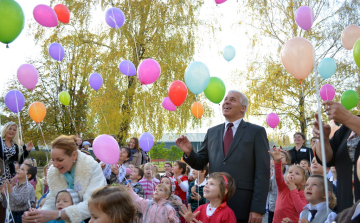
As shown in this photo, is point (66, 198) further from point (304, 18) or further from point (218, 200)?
point (304, 18)

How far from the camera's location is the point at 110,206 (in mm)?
2562

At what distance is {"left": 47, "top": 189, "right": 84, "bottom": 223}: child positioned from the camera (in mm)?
3096

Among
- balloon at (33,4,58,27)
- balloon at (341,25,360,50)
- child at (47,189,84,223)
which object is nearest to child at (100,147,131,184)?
child at (47,189,84,223)

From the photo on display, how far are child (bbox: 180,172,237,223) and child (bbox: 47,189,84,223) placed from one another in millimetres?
993

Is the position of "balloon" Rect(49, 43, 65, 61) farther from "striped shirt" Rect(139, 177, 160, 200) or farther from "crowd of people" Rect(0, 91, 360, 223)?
"crowd of people" Rect(0, 91, 360, 223)

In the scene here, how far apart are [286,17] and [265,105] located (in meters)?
3.59

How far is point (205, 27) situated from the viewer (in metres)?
14.7

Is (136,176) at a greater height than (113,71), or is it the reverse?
(113,71)

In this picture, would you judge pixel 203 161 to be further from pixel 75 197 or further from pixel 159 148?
pixel 159 148

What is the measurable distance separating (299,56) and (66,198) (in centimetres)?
278

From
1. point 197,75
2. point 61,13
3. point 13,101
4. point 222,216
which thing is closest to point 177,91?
point 197,75

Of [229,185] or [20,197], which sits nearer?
[229,185]

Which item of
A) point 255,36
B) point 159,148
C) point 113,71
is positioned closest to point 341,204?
point 113,71

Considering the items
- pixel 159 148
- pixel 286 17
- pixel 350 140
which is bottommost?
pixel 159 148
